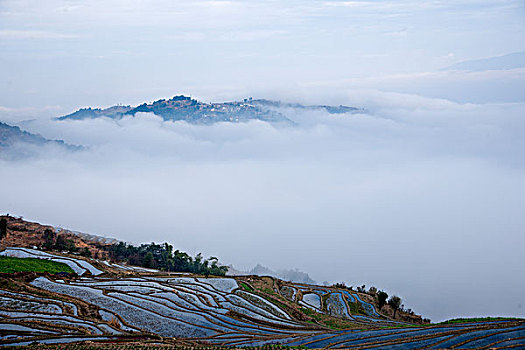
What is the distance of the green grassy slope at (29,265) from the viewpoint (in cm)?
4640

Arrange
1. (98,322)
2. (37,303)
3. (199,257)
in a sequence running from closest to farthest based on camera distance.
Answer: (98,322), (37,303), (199,257)

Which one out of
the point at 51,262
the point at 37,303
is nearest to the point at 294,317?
the point at 37,303

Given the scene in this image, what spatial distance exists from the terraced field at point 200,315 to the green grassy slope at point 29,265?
6.00ft

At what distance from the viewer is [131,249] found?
87.3m

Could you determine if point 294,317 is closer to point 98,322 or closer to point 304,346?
point 304,346

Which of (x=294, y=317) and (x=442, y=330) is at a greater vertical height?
(x=442, y=330)

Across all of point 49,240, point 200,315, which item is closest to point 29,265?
point 200,315

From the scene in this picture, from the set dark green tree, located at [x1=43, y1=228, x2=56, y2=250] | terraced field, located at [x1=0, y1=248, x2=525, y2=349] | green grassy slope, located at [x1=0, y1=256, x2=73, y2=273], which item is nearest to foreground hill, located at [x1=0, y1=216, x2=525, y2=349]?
terraced field, located at [x1=0, y1=248, x2=525, y2=349]

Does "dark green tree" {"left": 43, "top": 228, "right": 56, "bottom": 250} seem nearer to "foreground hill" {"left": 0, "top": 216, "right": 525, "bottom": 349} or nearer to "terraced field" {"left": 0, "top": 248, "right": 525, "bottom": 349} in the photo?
"foreground hill" {"left": 0, "top": 216, "right": 525, "bottom": 349}

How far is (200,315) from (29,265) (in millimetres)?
22172

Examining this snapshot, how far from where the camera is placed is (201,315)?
38094mm

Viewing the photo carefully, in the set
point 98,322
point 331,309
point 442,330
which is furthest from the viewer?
point 331,309

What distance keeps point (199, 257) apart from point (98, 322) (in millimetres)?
51991

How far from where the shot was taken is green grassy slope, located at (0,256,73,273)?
4640 centimetres
